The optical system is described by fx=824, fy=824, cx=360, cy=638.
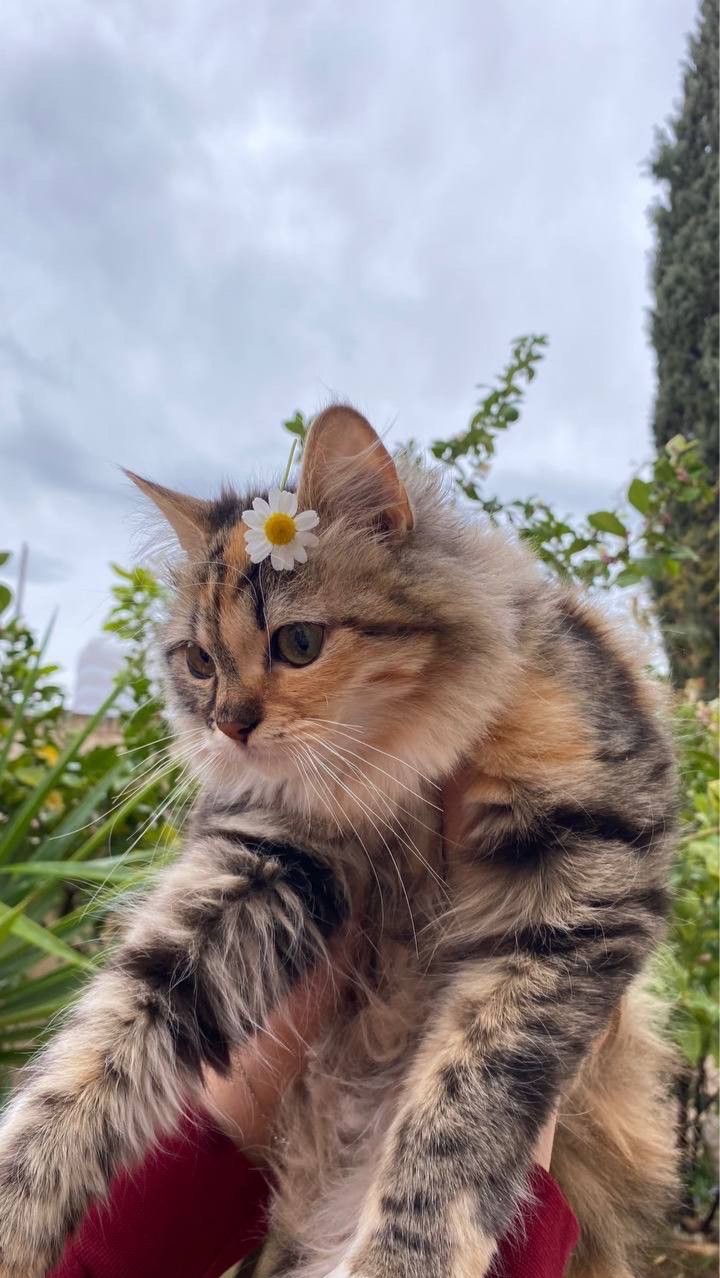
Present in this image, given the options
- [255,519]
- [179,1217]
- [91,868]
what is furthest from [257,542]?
[91,868]

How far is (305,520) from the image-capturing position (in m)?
0.88

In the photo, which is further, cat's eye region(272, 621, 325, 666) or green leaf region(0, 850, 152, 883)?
green leaf region(0, 850, 152, 883)

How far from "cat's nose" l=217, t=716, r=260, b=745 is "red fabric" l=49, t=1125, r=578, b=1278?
1.53 feet

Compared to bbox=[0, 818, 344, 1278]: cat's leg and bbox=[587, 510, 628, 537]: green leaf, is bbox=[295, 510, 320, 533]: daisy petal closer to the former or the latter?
bbox=[0, 818, 344, 1278]: cat's leg

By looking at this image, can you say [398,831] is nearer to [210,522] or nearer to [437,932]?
[437,932]

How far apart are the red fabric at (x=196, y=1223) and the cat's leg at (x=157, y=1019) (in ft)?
0.12

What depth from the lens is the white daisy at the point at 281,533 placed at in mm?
883

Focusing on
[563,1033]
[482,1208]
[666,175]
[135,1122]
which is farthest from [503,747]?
[666,175]

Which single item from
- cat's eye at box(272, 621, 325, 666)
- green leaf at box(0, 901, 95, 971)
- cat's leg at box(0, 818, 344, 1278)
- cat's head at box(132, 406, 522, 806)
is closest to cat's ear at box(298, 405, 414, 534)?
cat's head at box(132, 406, 522, 806)

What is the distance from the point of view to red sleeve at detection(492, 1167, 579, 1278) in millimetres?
798

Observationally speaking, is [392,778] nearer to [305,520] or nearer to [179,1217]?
[305,520]

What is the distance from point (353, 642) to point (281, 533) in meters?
0.14

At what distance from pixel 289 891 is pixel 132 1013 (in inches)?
8.3

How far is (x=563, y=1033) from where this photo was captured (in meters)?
0.80
